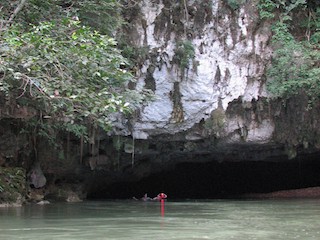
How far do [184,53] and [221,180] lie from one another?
9.20 m

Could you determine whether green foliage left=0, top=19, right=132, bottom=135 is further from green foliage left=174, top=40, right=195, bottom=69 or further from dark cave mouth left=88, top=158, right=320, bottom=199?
dark cave mouth left=88, top=158, right=320, bottom=199

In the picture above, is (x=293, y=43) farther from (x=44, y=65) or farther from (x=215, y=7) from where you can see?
(x=44, y=65)

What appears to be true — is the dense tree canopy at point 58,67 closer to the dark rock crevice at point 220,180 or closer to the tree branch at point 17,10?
the tree branch at point 17,10

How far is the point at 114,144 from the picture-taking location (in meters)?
13.5

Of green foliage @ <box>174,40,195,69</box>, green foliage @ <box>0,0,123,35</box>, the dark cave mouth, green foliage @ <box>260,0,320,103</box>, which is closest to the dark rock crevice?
the dark cave mouth

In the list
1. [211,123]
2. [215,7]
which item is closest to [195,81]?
[211,123]

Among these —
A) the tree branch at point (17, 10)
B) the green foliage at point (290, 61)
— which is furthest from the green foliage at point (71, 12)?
the green foliage at point (290, 61)

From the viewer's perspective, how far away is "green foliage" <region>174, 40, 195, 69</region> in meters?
12.6

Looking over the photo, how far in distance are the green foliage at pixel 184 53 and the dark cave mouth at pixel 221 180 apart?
6.60 meters

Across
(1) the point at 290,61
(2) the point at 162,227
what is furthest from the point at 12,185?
(1) the point at 290,61

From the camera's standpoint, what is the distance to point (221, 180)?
2072 cm

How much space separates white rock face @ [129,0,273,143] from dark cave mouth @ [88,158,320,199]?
5852mm

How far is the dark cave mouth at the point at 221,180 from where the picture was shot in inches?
744

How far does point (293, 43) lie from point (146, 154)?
5.36 meters
